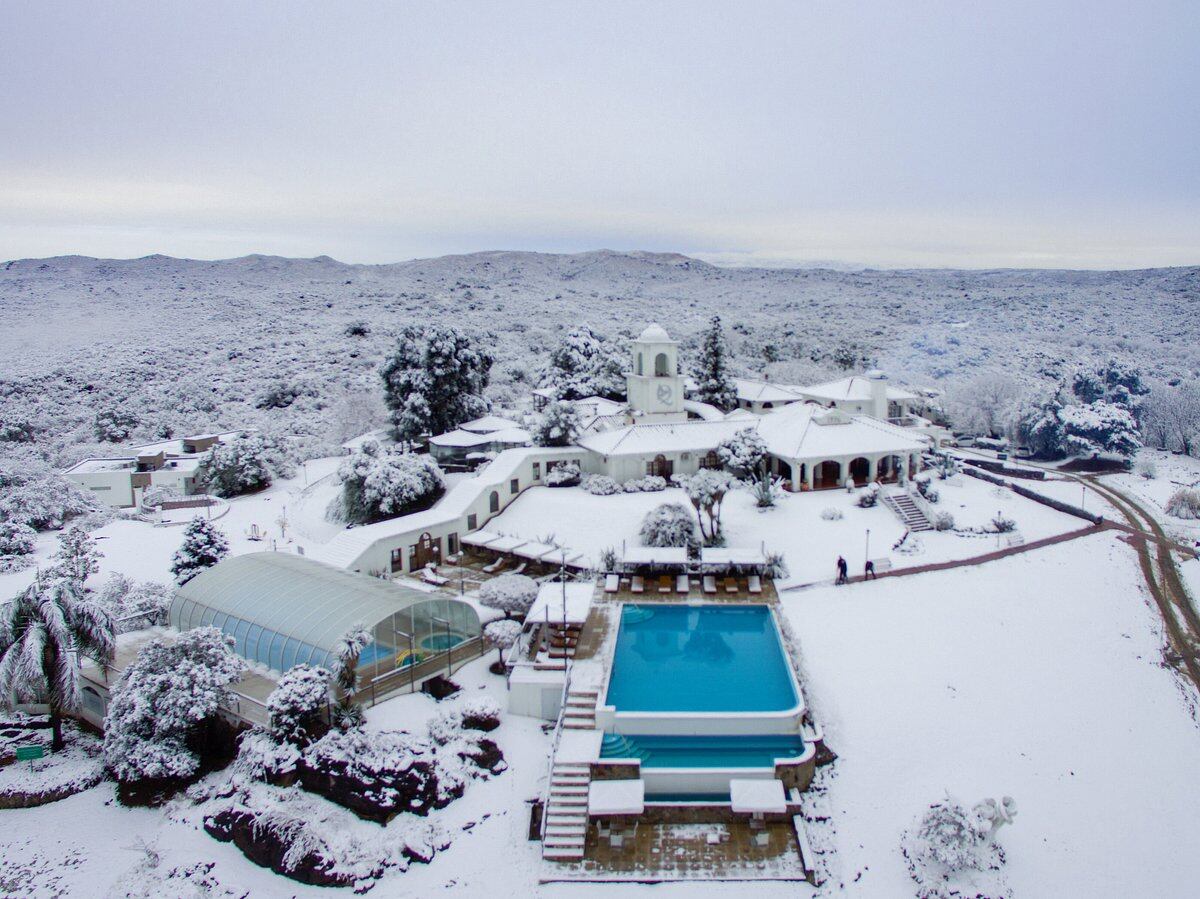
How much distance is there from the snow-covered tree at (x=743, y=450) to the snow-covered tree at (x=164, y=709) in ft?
65.5

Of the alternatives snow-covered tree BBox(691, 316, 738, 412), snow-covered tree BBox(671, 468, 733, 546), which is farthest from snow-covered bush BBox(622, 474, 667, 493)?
snow-covered tree BBox(691, 316, 738, 412)

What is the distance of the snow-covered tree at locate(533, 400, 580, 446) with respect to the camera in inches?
1315

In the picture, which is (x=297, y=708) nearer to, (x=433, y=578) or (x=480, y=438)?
(x=433, y=578)

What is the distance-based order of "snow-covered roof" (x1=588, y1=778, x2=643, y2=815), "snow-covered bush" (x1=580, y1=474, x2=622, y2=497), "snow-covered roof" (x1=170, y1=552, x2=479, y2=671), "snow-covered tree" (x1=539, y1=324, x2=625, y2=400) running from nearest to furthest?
"snow-covered roof" (x1=588, y1=778, x2=643, y2=815) → "snow-covered roof" (x1=170, y1=552, x2=479, y2=671) → "snow-covered bush" (x1=580, y1=474, x2=622, y2=497) → "snow-covered tree" (x1=539, y1=324, x2=625, y2=400)

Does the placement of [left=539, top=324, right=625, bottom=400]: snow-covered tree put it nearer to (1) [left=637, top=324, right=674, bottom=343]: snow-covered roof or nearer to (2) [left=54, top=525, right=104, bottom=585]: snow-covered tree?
(1) [left=637, top=324, right=674, bottom=343]: snow-covered roof

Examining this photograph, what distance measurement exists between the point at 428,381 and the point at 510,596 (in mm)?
20486

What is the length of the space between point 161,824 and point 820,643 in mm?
15334

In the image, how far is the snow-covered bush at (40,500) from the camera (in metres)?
29.8

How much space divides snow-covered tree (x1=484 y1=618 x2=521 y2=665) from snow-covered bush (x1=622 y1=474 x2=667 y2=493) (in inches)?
488

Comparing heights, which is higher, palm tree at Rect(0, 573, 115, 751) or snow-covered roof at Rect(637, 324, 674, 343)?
snow-covered roof at Rect(637, 324, 674, 343)

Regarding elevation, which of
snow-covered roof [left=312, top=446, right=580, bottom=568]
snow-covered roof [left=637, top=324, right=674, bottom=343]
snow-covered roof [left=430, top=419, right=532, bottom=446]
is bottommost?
snow-covered roof [left=312, top=446, right=580, bottom=568]

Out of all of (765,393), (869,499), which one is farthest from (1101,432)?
(765,393)

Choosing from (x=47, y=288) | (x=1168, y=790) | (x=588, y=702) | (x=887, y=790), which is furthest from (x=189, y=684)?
(x=47, y=288)

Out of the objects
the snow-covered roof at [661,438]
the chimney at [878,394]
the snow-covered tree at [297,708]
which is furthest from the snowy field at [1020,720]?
the chimney at [878,394]
